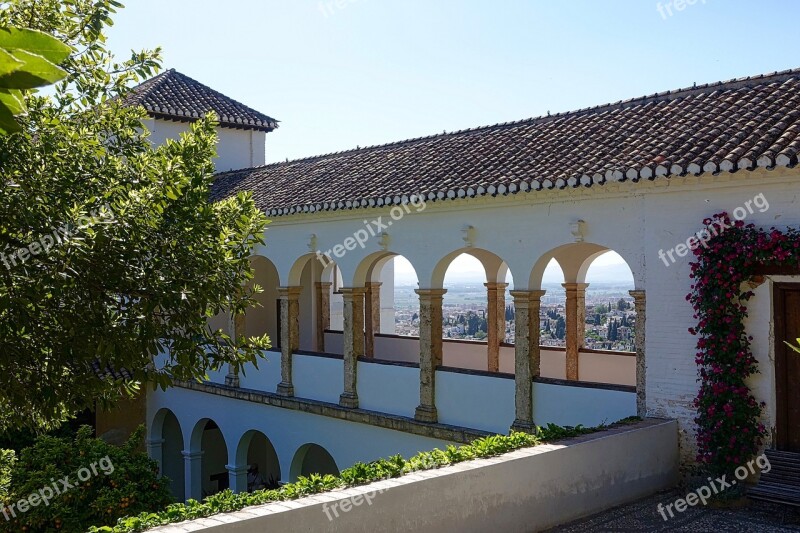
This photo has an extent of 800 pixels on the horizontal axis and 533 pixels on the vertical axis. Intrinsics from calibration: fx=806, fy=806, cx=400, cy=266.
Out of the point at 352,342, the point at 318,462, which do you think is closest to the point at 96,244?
the point at 352,342

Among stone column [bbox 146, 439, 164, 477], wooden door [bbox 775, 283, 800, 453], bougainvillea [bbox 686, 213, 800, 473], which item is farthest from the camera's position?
stone column [bbox 146, 439, 164, 477]

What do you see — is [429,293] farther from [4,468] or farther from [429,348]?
[4,468]

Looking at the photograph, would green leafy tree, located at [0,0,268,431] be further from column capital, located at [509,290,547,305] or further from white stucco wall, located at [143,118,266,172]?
white stucco wall, located at [143,118,266,172]

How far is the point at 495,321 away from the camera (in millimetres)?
16312

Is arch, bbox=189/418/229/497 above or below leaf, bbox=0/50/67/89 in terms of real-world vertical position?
below

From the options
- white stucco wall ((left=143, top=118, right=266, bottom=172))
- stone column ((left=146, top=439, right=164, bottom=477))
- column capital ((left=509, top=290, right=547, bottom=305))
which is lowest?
stone column ((left=146, top=439, right=164, bottom=477))

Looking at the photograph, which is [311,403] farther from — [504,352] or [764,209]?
[764,209]

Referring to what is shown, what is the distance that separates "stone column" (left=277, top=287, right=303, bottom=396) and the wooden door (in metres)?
8.88

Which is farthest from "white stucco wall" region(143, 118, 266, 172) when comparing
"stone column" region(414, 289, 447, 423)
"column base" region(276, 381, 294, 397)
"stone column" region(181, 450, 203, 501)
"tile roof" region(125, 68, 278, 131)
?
"stone column" region(414, 289, 447, 423)

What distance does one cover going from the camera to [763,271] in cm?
898

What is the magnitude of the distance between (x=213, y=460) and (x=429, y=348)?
9.43 meters

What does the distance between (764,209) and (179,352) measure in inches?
260

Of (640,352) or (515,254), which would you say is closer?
(640,352)

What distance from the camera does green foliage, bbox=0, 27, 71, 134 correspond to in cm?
112
